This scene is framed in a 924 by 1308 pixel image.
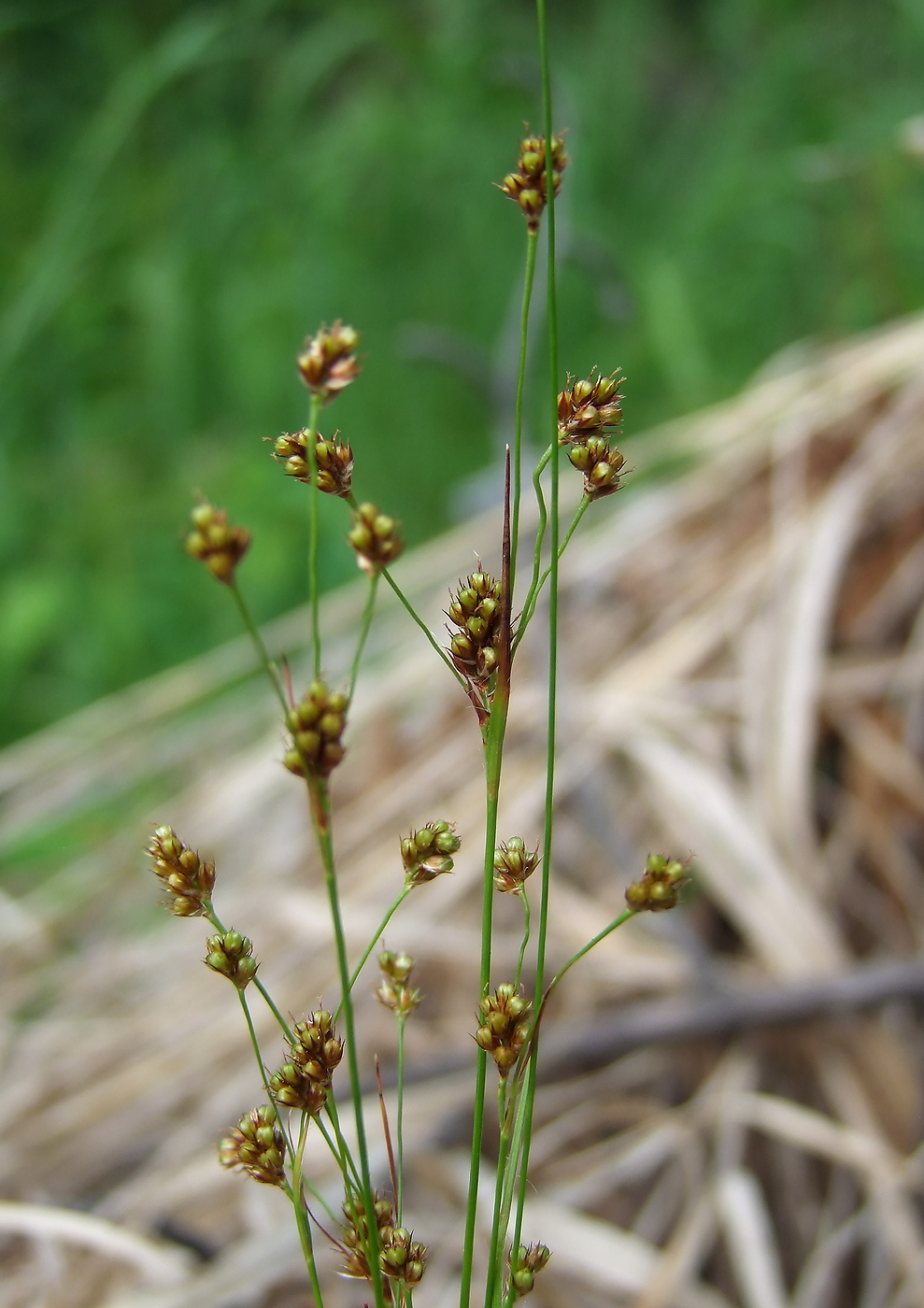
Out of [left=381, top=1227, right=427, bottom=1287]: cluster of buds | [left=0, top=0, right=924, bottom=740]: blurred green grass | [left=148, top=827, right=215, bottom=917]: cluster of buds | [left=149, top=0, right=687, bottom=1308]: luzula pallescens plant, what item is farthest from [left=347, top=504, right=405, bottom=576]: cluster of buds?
[left=0, top=0, right=924, bottom=740]: blurred green grass

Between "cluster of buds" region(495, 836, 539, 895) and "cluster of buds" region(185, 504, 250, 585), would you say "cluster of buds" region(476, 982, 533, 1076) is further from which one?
"cluster of buds" region(185, 504, 250, 585)

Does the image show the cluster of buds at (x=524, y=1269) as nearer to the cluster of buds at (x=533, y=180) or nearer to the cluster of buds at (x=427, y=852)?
the cluster of buds at (x=427, y=852)

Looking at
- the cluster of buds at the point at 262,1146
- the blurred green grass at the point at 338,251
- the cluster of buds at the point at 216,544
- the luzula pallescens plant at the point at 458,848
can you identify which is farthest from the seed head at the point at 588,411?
the blurred green grass at the point at 338,251

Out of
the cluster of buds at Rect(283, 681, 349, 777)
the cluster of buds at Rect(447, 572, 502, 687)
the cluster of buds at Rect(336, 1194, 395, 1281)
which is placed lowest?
the cluster of buds at Rect(336, 1194, 395, 1281)

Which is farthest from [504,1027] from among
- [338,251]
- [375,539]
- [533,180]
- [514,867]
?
[338,251]

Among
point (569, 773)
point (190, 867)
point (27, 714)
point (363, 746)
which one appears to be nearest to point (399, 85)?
point (27, 714)

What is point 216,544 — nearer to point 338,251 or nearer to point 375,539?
point 375,539
